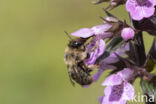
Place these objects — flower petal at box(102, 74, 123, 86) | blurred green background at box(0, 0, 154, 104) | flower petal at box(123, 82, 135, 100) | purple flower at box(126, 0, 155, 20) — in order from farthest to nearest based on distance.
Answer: blurred green background at box(0, 0, 154, 104) < flower petal at box(102, 74, 123, 86) < flower petal at box(123, 82, 135, 100) < purple flower at box(126, 0, 155, 20)

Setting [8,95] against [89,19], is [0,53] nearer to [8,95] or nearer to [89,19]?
[8,95]

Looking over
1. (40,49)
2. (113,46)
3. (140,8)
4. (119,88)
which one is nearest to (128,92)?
(119,88)

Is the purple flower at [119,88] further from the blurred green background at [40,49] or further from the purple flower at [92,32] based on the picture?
the blurred green background at [40,49]

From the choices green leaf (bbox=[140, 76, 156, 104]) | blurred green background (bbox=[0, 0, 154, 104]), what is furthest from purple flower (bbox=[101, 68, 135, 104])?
blurred green background (bbox=[0, 0, 154, 104])

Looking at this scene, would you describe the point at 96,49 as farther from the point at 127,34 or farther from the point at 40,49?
the point at 40,49

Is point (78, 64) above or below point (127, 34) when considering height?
below

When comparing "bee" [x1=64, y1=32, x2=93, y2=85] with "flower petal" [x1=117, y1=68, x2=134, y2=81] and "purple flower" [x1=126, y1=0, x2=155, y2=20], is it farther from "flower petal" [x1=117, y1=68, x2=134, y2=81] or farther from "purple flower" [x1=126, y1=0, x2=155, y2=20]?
"purple flower" [x1=126, y1=0, x2=155, y2=20]

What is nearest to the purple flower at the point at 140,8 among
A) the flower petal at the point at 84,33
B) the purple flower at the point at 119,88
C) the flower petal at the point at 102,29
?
the flower petal at the point at 102,29
